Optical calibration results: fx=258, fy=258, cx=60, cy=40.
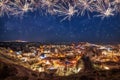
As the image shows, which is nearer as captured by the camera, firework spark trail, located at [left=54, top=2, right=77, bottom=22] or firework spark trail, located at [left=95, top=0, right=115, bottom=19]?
firework spark trail, located at [left=95, top=0, right=115, bottom=19]

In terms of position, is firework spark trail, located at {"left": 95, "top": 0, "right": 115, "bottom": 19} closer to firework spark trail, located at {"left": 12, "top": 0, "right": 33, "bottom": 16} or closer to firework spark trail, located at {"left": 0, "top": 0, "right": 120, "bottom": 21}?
firework spark trail, located at {"left": 0, "top": 0, "right": 120, "bottom": 21}

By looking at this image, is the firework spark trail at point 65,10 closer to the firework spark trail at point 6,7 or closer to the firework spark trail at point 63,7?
the firework spark trail at point 63,7

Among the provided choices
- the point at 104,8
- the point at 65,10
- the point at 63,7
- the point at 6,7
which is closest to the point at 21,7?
the point at 6,7

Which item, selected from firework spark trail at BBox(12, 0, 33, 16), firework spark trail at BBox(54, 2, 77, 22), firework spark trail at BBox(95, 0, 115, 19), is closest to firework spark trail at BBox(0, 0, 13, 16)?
firework spark trail at BBox(12, 0, 33, 16)

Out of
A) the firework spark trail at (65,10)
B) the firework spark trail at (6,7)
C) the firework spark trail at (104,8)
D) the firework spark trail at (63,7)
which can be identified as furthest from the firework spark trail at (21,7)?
the firework spark trail at (104,8)

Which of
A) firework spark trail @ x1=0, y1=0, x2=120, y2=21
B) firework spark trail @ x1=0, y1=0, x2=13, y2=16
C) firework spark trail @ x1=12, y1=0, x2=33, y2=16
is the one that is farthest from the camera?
firework spark trail @ x1=12, y1=0, x2=33, y2=16

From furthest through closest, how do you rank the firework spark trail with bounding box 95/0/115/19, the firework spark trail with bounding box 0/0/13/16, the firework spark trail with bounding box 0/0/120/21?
the firework spark trail with bounding box 0/0/13/16
the firework spark trail with bounding box 0/0/120/21
the firework spark trail with bounding box 95/0/115/19

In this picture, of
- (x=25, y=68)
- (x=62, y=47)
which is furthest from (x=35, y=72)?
(x=62, y=47)

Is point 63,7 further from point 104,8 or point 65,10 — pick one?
point 104,8

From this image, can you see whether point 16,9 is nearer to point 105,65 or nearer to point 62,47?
point 62,47
